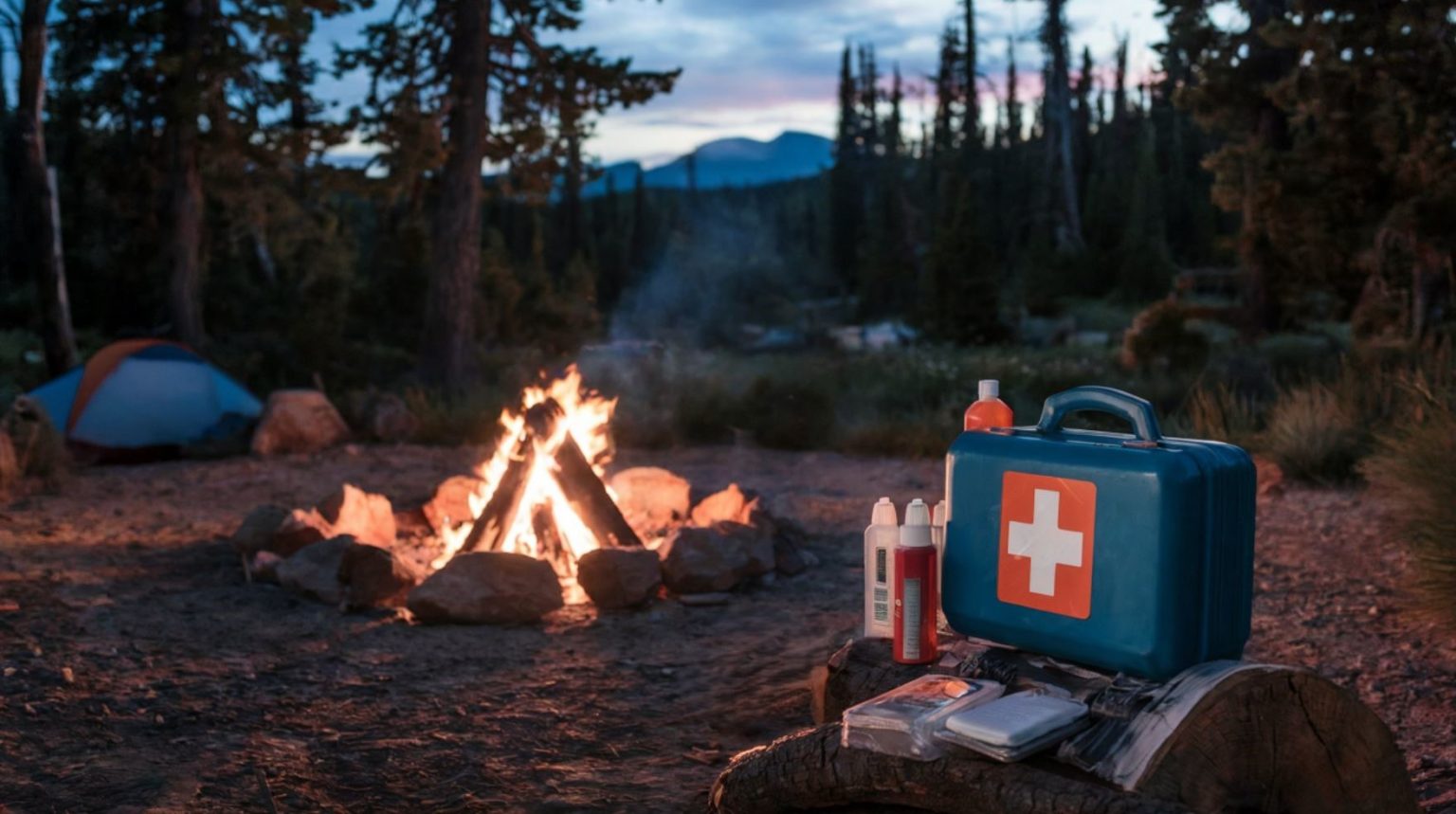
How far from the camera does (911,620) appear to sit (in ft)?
7.96

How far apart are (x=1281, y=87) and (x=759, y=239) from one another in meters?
33.3

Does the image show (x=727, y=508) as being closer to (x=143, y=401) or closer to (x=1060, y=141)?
(x=143, y=401)

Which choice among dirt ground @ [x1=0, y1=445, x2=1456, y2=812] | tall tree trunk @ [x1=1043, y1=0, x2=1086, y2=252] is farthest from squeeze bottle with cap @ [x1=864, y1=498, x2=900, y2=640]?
tall tree trunk @ [x1=1043, y1=0, x2=1086, y2=252]

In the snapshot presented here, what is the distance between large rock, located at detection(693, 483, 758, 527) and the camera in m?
6.38

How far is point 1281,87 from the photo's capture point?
1216 centimetres

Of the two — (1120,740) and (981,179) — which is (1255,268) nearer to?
(1120,740)

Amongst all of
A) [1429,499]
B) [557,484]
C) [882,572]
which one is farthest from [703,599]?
[1429,499]

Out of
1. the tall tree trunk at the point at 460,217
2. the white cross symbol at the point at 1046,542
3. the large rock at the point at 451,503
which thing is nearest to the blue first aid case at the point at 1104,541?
the white cross symbol at the point at 1046,542

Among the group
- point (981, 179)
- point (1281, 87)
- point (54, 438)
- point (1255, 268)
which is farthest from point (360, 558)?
point (981, 179)

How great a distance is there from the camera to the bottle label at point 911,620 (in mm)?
2404

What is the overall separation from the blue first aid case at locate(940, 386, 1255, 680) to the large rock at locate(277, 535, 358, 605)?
3917 mm

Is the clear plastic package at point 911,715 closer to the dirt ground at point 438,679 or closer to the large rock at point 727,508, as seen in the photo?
the dirt ground at point 438,679

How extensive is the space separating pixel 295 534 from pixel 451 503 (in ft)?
4.02

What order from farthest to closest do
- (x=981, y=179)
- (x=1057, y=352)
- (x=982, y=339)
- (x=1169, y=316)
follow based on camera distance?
(x=981, y=179), (x=982, y=339), (x=1057, y=352), (x=1169, y=316)
